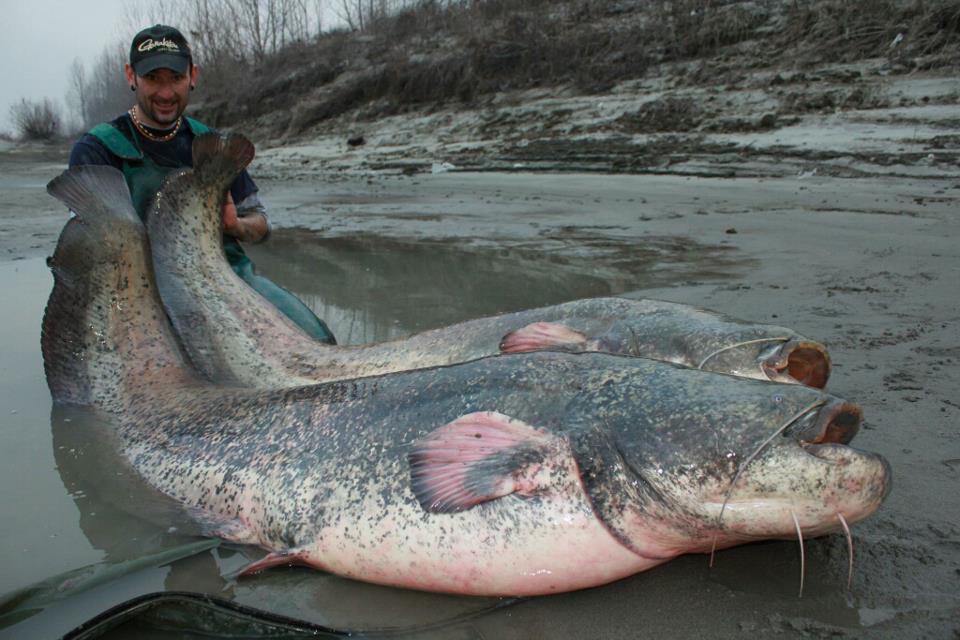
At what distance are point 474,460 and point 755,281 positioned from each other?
12.1 ft

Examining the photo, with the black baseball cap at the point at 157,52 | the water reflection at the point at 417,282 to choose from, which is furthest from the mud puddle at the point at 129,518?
the black baseball cap at the point at 157,52

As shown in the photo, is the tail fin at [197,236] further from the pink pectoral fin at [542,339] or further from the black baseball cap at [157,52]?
the pink pectoral fin at [542,339]

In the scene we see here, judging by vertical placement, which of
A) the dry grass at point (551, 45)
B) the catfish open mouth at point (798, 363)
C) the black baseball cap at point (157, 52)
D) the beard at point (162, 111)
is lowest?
the catfish open mouth at point (798, 363)

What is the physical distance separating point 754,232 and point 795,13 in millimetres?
8436

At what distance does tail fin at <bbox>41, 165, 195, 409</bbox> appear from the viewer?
369 cm

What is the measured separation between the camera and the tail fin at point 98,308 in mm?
3689

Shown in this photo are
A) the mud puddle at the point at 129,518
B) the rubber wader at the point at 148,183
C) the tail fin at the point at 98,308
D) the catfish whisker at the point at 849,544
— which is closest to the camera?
the catfish whisker at the point at 849,544

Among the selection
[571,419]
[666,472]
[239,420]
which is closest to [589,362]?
[571,419]

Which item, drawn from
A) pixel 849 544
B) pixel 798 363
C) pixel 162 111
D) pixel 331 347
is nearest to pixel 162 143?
pixel 162 111

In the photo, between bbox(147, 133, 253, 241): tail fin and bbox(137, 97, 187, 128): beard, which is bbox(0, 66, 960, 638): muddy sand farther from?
bbox(137, 97, 187, 128): beard

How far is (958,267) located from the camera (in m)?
5.12

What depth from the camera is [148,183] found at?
470 cm

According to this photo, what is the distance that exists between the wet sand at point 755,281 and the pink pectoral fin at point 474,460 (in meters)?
0.32

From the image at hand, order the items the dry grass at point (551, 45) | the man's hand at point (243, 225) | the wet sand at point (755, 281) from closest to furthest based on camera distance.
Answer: the wet sand at point (755, 281) → the man's hand at point (243, 225) → the dry grass at point (551, 45)
